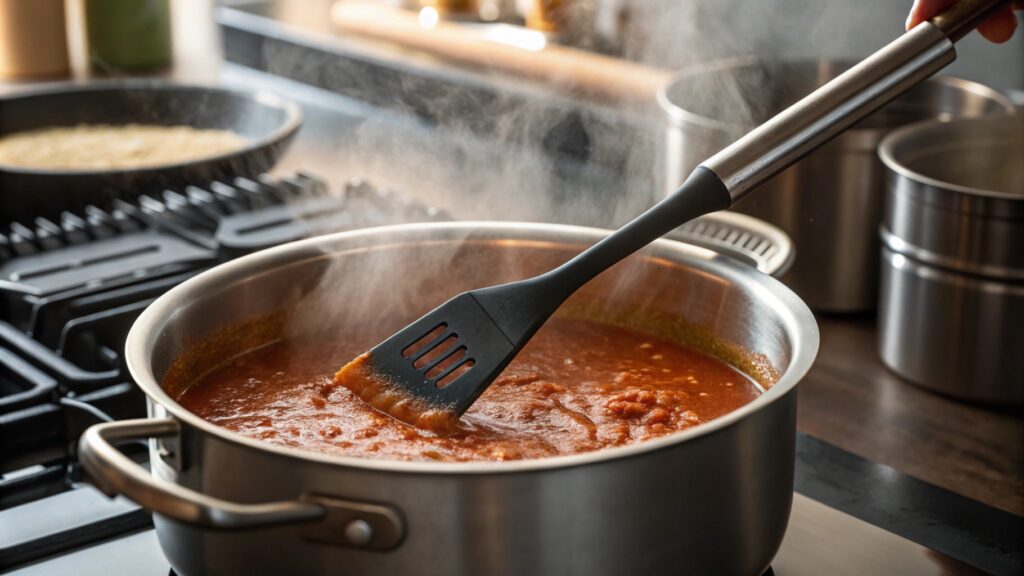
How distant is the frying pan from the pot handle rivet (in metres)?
1.15

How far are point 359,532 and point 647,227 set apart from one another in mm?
399

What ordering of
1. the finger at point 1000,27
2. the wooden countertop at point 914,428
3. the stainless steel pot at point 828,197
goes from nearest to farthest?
the wooden countertop at point 914,428 → the finger at point 1000,27 → the stainless steel pot at point 828,197

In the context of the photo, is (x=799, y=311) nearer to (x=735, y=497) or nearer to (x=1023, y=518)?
(x=735, y=497)

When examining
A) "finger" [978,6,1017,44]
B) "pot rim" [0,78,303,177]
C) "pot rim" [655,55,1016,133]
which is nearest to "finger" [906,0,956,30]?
"finger" [978,6,1017,44]

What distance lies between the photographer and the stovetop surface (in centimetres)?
102

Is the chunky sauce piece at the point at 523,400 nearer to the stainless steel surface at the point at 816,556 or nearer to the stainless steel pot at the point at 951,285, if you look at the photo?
the stainless steel surface at the point at 816,556

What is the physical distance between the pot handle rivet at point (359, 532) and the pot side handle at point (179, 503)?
19mm

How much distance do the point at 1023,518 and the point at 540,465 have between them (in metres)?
0.63

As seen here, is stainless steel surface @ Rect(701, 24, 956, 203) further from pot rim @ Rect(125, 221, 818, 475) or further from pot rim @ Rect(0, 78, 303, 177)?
pot rim @ Rect(0, 78, 303, 177)

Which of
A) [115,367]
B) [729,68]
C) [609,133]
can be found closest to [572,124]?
[609,133]

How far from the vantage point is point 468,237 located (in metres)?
1.21

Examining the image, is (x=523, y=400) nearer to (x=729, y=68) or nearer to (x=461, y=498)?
(x=461, y=498)

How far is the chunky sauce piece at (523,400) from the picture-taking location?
1.01m

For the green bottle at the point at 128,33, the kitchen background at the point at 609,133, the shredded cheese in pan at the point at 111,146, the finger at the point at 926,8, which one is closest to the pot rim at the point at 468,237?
the kitchen background at the point at 609,133
